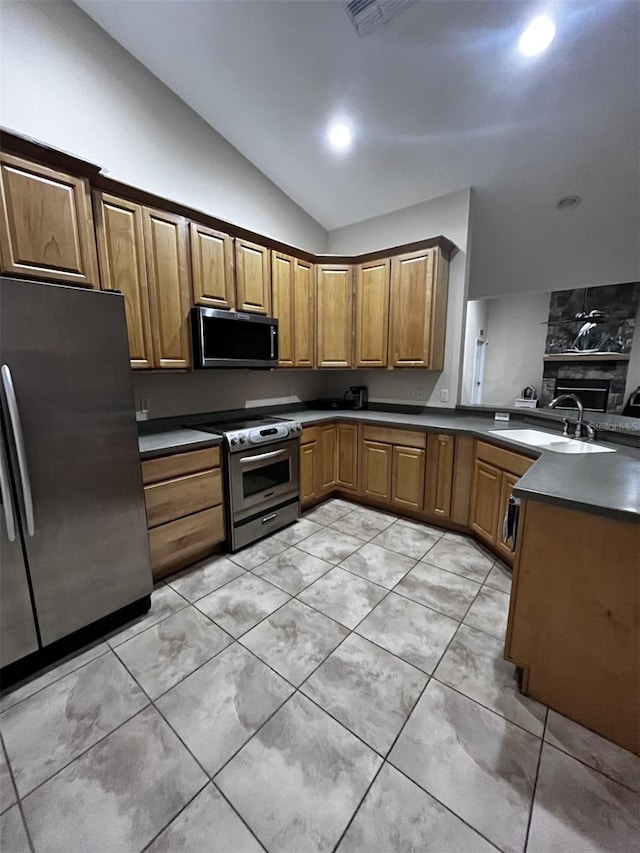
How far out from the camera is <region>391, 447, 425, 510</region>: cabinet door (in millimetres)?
3000

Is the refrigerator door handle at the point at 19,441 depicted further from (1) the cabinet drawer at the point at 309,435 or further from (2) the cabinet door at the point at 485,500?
(2) the cabinet door at the point at 485,500

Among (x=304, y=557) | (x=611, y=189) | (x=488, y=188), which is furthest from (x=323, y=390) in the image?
(x=611, y=189)

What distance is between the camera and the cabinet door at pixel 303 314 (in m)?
3.26

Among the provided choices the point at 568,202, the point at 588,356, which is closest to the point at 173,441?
the point at 568,202

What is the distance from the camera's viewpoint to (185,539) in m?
2.28

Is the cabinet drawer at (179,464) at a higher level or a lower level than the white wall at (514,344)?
lower

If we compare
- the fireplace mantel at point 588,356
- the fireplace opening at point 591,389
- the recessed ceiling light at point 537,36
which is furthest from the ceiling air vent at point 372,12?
the fireplace mantel at point 588,356

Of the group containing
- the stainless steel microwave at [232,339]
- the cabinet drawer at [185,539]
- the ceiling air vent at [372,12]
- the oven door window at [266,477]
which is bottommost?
the cabinet drawer at [185,539]

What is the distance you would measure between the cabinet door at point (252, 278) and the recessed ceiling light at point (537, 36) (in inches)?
79.0

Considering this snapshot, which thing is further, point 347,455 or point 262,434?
point 347,455

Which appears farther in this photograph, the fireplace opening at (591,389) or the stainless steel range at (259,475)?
the fireplace opening at (591,389)

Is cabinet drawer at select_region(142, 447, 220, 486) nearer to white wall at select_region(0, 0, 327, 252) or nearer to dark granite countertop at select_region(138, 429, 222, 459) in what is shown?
dark granite countertop at select_region(138, 429, 222, 459)

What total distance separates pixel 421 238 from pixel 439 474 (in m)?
2.29

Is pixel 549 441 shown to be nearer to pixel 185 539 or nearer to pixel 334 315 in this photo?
pixel 334 315
